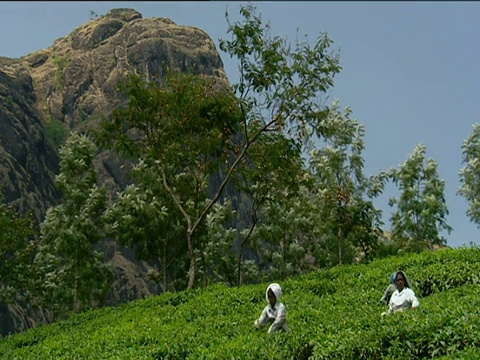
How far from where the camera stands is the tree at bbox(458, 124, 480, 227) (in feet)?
114

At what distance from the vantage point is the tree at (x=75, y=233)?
109 feet

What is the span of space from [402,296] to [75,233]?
24261 millimetres

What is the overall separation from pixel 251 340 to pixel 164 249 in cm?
2343

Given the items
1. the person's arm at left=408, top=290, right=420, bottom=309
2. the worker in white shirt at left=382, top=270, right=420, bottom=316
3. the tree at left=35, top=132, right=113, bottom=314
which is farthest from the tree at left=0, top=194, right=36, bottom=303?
the person's arm at left=408, top=290, right=420, bottom=309

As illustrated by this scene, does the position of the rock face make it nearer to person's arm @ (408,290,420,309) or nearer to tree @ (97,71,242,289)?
tree @ (97,71,242,289)

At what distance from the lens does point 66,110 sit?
336 ft

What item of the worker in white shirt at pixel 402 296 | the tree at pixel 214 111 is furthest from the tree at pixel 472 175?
the worker in white shirt at pixel 402 296

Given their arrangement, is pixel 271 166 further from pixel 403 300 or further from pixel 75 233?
pixel 403 300

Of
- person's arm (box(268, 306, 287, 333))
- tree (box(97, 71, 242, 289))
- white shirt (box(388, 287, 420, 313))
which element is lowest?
person's arm (box(268, 306, 287, 333))

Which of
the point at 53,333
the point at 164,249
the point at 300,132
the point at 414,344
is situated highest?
the point at 300,132

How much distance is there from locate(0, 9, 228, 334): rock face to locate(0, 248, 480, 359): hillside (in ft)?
150

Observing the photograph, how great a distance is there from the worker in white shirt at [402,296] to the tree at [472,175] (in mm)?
25126

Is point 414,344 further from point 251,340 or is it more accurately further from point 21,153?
point 21,153

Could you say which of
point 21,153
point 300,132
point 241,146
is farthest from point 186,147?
point 21,153
